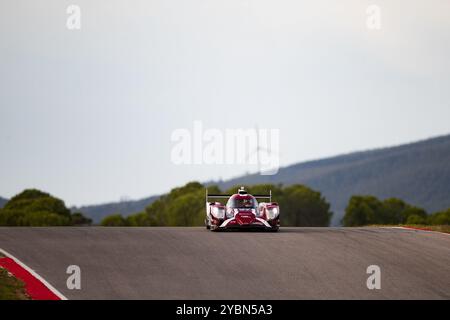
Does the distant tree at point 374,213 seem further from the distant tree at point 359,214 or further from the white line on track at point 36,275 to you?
the white line on track at point 36,275

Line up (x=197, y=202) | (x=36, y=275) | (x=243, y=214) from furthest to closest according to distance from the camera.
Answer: (x=197, y=202) < (x=243, y=214) < (x=36, y=275)

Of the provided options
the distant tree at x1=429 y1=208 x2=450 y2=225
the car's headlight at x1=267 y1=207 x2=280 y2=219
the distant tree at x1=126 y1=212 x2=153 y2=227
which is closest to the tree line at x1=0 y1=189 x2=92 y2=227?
the distant tree at x1=126 y1=212 x2=153 y2=227

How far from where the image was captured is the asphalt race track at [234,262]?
60.1 feet

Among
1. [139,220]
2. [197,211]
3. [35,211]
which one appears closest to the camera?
[35,211]

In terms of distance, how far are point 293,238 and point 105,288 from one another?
994 centimetres

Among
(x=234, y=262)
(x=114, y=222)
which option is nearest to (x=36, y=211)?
(x=114, y=222)

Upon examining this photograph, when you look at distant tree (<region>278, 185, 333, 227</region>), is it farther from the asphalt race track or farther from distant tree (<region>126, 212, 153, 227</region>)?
the asphalt race track

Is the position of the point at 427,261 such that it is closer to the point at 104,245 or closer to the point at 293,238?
the point at 293,238

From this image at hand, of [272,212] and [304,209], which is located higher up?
[304,209]

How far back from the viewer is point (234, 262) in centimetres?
2183

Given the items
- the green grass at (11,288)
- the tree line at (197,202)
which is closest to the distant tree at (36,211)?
the tree line at (197,202)

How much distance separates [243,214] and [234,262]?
21.7 feet

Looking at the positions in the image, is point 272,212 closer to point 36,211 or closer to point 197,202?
point 36,211
